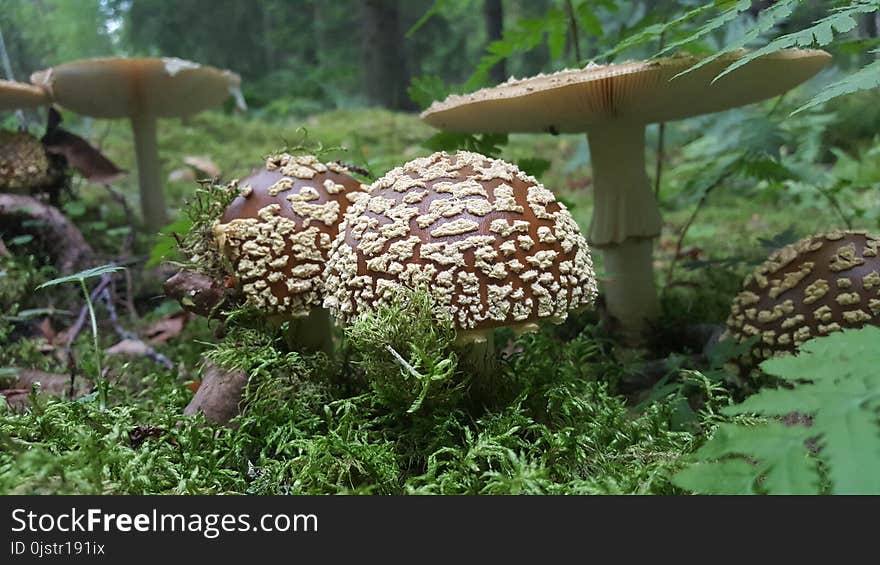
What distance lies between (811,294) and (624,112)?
1172 millimetres

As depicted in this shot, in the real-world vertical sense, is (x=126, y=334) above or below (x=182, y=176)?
below

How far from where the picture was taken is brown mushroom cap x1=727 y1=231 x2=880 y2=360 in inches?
94.0

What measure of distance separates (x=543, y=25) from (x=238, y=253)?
2.21m

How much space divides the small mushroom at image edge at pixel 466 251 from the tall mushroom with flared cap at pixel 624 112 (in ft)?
1.77

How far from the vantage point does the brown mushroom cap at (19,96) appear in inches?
147

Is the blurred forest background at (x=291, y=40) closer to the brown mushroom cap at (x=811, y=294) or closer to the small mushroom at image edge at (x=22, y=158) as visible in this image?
the small mushroom at image edge at (x=22, y=158)

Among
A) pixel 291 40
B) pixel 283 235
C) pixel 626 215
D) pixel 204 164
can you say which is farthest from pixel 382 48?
pixel 283 235

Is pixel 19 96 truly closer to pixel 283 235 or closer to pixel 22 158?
pixel 22 158

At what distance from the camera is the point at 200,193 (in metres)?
2.51

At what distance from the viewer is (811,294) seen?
2.46 m

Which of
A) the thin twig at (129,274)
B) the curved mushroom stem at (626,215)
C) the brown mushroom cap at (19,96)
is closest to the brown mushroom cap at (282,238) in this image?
the curved mushroom stem at (626,215)

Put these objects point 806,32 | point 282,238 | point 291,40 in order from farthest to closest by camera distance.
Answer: point 291,40 < point 282,238 < point 806,32
